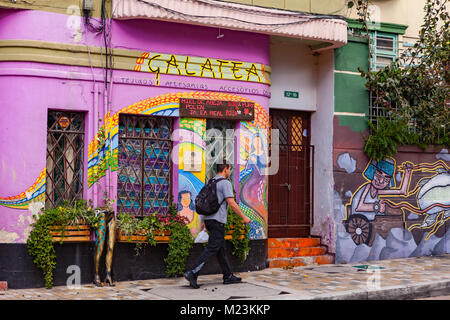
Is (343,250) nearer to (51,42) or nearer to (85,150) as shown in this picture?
(85,150)

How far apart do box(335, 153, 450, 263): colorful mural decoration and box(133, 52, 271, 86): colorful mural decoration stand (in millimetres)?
2644

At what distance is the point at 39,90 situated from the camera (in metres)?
9.84

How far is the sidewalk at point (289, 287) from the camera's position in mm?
9102

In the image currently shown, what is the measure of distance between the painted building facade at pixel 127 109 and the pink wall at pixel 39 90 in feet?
0.05

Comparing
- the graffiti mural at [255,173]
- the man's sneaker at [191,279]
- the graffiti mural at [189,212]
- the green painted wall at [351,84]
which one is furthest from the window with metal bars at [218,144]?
the green painted wall at [351,84]

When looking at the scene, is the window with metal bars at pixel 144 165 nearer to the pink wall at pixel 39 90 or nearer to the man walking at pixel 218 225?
the pink wall at pixel 39 90

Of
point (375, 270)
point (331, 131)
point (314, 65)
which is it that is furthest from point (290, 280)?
point (314, 65)

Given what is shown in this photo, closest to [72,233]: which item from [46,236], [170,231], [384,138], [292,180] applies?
[46,236]

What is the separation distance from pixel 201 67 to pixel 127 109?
5.24ft

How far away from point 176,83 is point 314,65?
11.8 feet

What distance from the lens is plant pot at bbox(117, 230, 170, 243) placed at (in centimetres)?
1023

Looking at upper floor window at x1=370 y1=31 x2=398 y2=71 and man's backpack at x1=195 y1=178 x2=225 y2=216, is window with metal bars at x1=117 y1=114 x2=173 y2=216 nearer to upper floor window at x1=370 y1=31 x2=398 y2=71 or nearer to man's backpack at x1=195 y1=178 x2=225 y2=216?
man's backpack at x1=195 y1=178 x2=225 y2=216

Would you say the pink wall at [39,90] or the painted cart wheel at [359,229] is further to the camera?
the painted cart wheel at [359,229]

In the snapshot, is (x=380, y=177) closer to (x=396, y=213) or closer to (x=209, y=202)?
(x=396, y=213)
